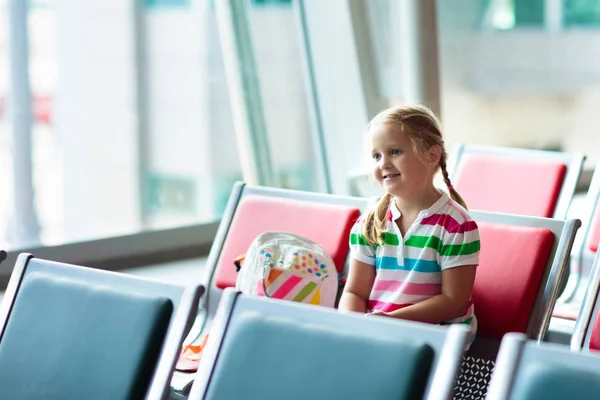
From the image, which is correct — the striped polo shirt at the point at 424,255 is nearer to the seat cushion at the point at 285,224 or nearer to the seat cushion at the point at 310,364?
the seat cushion at the point at 285,224

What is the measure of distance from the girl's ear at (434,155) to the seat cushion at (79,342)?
1.08 meters

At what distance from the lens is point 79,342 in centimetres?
183

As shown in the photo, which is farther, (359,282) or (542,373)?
(359,282)

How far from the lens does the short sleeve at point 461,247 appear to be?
2.54m

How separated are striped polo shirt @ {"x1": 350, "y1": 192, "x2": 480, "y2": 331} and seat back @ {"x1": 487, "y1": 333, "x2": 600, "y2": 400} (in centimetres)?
110

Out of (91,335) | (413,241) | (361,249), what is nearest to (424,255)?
(413,241)

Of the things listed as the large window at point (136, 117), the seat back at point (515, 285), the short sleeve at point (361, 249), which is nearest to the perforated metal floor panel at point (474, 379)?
the seat back at point (515, 285)

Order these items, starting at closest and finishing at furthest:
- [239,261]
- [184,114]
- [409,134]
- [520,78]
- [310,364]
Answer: [310,364] < [409,134] < [239,261] < [184,114] < [520,78]

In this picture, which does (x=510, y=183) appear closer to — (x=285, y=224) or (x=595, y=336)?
(x=285, y=224)

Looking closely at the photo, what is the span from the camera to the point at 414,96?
555cm

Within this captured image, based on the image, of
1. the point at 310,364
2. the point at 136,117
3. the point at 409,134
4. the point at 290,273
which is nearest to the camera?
the point at 310,364

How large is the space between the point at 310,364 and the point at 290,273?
1.24 metres

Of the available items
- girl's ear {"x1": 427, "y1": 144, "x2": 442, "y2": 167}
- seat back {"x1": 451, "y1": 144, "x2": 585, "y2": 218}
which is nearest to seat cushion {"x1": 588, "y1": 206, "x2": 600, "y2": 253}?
seat back {"x1": 451, "y1": 144, "x2": 585, "y2": 218}

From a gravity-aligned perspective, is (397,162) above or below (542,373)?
above
